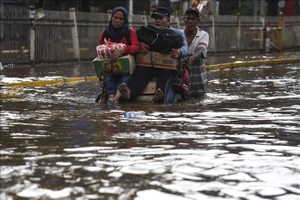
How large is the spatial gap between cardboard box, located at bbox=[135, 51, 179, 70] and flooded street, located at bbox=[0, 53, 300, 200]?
625mm

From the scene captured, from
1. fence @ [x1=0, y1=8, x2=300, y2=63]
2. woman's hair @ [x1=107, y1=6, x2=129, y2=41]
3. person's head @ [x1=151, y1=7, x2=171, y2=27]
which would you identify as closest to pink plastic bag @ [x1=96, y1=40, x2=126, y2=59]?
woman's hair @ [x1=107, y1=6, x2=129, y2=41]

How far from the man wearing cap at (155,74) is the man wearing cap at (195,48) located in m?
0.77

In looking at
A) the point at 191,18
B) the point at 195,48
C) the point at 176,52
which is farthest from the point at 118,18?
the point at 195,48

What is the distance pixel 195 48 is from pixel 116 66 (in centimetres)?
177

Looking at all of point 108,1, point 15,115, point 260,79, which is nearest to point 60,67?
point 260,79

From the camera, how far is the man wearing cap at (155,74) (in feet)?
34.7

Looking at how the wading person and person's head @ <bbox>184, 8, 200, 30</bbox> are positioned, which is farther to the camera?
person's head @ <bbox>184, 8, 200, 30</bbox>

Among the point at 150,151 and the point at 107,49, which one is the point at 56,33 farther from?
the point at 150,151

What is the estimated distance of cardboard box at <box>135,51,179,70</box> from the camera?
10625 mm

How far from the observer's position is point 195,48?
38.5ft

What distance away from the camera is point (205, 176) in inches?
206

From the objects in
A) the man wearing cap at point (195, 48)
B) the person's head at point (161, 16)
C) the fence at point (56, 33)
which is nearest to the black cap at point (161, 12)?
the person's head at point (161, 16)

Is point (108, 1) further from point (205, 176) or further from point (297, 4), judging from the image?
point (205, 176)

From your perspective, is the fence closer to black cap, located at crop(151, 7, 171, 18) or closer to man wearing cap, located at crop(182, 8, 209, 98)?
man wearing cap, located at crop(182, 8, 209, 98)
